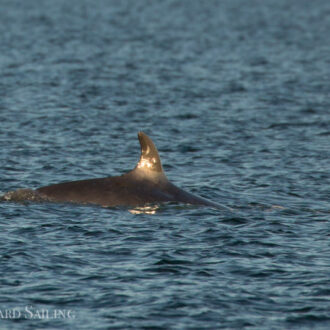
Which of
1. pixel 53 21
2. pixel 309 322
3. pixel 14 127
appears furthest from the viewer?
pixel 53 21

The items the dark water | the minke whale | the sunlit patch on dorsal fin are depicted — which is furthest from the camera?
the minke whale

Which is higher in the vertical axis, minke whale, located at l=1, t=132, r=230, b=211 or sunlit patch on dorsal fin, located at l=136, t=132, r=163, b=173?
sunlit patch on dorsal fin, located at l=136, t=132, r=163, b=173

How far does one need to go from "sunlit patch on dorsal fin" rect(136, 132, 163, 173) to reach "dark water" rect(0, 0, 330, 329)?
1128 millimetres

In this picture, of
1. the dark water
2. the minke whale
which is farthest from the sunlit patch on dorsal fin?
the dark water

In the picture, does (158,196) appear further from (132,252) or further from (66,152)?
(66,152)

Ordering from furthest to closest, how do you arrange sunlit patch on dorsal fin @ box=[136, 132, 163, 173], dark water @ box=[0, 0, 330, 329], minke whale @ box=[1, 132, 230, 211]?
minke whale @ box=[1, 132, 230, 211], sunlit patch on dorsal fin @ box=[136, 132, 163, 173], dark water @ box=[0, 0, 330, 329]

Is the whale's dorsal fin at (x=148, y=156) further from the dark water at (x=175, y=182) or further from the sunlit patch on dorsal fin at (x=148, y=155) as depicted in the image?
the dark water at (x=175, y=182)

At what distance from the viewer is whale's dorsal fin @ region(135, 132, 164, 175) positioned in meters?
24.1

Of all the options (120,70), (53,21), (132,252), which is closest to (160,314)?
(132,252)

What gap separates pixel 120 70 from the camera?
Result: 58625 mm

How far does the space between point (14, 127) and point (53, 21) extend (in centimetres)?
6432

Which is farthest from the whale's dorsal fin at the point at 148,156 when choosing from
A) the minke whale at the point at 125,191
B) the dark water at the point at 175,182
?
the dark water at the point at 175,182

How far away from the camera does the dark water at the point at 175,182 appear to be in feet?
59.5

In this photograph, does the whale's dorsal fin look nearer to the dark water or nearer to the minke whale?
the minke whale
